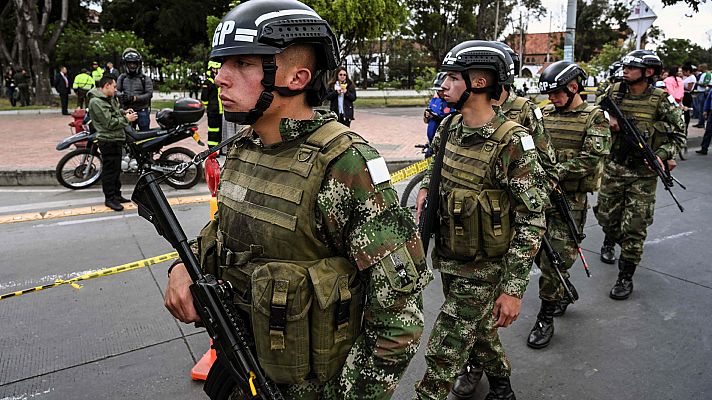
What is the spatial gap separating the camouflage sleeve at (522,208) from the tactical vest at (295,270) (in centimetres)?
110

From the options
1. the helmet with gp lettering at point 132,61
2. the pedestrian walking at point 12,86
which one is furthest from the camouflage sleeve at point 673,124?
the pedestrian walking at point 12,86

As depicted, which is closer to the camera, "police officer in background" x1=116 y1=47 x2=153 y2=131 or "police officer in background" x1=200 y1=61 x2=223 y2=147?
"police officer in background" x1=200 y1=61 x2=223 y2=147

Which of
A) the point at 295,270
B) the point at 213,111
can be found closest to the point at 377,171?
the point at 295,270

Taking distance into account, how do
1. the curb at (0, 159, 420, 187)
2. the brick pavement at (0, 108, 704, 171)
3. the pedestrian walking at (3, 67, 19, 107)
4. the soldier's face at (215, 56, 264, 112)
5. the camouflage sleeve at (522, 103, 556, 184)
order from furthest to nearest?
the pedestrian walking at (3, 67, 19, 107) < the brick pavement at (0, 108, 704, 171) < the curb at (0, 159, 420, 187) < the camouflage sleeve at (522, 103, 556, 184) < the soldier's face at (215, 56, 264, 112)

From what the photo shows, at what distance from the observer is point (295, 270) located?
1.42 m

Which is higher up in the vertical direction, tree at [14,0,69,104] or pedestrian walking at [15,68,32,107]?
tree at [14,0,69,104]

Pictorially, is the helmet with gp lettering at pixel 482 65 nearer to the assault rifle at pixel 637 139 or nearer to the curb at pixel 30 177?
the assault rifle at pixel 637 139

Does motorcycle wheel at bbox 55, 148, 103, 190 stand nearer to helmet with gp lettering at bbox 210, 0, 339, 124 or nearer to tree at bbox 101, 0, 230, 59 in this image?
helmet with gp lettering at bbox 210, 0, 339, 124

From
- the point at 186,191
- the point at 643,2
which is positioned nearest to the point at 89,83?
the point at 186,191

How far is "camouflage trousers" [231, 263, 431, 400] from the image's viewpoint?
1392mm

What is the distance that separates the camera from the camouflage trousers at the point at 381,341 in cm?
139

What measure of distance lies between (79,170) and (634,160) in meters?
7.01

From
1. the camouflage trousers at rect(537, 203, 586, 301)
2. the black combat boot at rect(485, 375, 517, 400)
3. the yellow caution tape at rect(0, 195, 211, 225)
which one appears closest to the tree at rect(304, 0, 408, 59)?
the yellow caution tape at rect(0, 195, 211, 225)

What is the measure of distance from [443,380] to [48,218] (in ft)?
18.1
